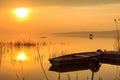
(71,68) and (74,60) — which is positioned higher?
(74,60)

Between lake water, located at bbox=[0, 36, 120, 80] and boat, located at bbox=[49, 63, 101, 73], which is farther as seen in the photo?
boat, located at bbox=[49, 63, 101, 73]

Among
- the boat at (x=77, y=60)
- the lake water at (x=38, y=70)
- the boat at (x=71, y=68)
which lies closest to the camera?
the lake water at (x=38, y=70)

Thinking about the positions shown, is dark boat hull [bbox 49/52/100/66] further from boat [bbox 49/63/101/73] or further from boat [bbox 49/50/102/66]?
boat [bbox 49/63/101/73]

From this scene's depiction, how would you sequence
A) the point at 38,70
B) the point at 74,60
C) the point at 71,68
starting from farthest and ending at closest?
1. the point at 38,70
2. the point at 71,68
3. the point at 74,60

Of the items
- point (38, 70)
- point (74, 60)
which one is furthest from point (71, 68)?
point (38, 70)

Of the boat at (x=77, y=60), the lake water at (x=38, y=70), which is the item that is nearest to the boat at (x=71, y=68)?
the lake water at (x=38, y=70)

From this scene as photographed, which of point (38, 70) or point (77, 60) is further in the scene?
point (38, 70)

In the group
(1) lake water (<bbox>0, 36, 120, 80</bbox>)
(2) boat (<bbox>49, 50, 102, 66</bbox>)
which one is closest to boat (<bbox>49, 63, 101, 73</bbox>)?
(1) lake water (<bbox>0, 36, 120, 80</bbox>)

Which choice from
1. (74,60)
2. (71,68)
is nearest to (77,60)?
(74,60)

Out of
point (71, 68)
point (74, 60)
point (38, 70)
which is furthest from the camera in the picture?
point (38, 70)

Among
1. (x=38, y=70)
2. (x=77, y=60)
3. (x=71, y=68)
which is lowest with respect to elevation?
(x=38, y=70)

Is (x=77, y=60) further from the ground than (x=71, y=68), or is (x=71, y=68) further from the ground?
(x=77, y=60)

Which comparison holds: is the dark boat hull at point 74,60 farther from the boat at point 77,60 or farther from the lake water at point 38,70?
the lake water at point 38,70

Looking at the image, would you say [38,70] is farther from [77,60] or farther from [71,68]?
[77,60]
